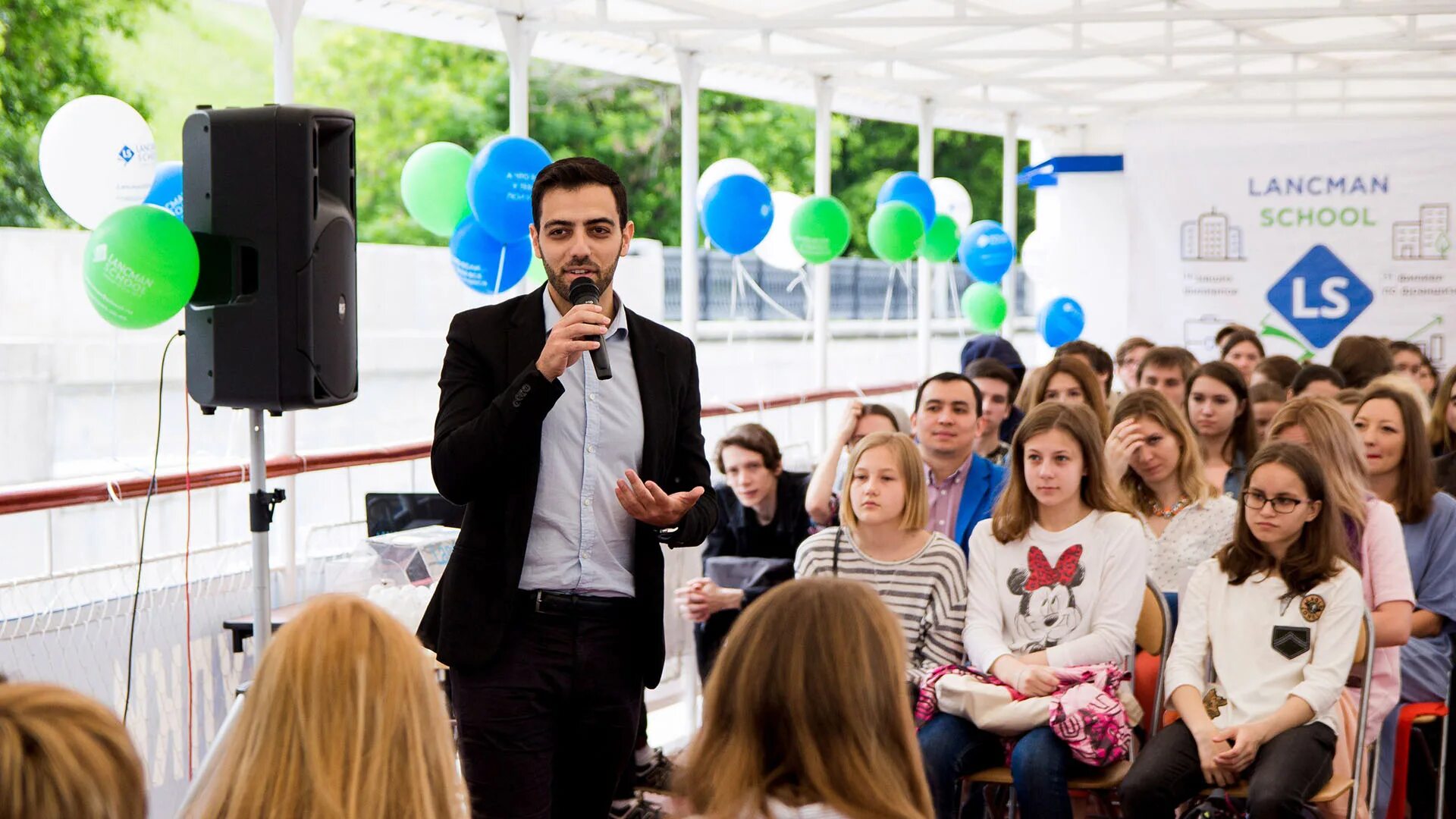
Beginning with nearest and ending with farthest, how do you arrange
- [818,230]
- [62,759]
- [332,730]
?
[62,759]
[332,730]
[818,230]

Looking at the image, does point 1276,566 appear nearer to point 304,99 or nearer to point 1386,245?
point 1386,245

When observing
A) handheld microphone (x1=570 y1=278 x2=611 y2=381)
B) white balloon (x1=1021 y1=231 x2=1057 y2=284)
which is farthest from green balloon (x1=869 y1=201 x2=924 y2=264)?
handheld microphone (x1=570 y1=278 x2=611 y2=381)

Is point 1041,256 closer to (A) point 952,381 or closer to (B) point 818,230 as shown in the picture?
(B) point 818,230

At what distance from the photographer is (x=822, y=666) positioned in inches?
70.0

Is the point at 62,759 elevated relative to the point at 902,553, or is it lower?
elevated

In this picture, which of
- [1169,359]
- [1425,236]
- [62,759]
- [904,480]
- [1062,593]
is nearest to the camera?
[62,759]

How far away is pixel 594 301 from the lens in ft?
7.68

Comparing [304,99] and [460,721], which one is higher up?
[304,99]

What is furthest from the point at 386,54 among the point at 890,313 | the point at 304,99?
the point at 890,313

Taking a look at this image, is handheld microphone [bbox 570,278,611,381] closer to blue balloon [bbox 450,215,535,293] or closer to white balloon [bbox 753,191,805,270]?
blue balloon [bbox 450,215,535,293]

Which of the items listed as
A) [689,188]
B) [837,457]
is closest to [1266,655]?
[837,457]

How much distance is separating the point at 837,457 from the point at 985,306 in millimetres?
5972

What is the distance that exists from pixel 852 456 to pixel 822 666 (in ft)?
7.08

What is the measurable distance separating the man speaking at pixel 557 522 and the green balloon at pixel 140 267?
0.60 meters
